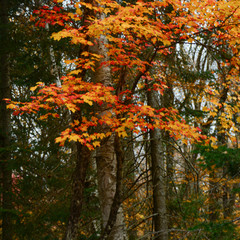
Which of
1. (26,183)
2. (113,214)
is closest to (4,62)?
(26,183)

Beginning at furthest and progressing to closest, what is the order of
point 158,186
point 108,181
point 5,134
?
point 5,134 → point 158,186 → point 108,181

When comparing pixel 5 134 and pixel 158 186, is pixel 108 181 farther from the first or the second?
pixel 5 134

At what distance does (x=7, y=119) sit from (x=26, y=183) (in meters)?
1.64

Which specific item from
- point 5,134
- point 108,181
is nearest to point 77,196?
point 108,181

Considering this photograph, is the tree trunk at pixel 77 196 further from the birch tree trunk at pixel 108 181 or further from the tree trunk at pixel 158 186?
the tree trunk at pixel 158 186

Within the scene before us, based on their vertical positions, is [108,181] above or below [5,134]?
below

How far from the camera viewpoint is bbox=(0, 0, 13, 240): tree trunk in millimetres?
5355

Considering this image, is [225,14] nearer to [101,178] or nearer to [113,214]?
[101,178]

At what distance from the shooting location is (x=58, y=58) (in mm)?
7227

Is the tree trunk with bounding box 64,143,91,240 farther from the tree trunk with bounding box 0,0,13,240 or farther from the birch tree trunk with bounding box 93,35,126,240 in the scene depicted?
the tree trunk with bounding box 0,0,13,240

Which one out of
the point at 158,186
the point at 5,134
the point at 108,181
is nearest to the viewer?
the point at 108,181

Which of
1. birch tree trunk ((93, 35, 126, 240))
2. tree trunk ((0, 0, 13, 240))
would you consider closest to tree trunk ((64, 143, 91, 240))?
birch tree trunk ((93, 35, 126, 240))

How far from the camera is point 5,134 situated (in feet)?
19.9

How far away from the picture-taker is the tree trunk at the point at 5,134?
5355 mm
